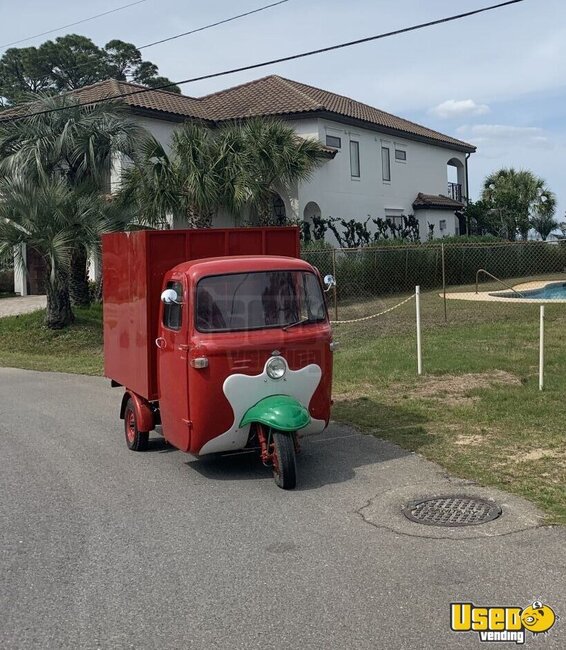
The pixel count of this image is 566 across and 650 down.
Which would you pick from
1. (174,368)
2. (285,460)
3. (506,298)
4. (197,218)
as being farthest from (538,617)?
(197,218)

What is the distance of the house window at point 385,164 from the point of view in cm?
3588

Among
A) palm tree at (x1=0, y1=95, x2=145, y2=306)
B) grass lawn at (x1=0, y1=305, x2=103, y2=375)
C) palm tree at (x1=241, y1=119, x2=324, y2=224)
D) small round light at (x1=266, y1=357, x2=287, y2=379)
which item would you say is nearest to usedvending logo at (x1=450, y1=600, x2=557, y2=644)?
small round light at (x1=266, y1=357, x2=287, y2=379)

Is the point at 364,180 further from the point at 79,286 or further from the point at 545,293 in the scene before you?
the point at 79,286

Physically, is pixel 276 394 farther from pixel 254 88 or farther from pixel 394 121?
pixel 394 121

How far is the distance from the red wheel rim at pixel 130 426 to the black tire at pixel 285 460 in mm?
2333

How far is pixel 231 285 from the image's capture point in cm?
747

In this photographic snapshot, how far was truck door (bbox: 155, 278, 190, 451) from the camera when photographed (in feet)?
24.1

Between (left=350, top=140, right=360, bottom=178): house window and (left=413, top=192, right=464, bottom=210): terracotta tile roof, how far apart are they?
5.36m

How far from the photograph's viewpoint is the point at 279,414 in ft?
23.1

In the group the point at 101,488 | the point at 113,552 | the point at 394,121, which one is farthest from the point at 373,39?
the point at 394,121

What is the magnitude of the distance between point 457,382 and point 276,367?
201 inches

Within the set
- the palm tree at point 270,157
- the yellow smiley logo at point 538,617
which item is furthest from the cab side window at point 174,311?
the palm tree at point 270,157

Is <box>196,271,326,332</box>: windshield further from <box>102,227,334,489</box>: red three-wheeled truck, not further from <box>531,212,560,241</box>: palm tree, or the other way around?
<box>531,212,560,241</box>: palm tree

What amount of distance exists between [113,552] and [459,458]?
144 inches
